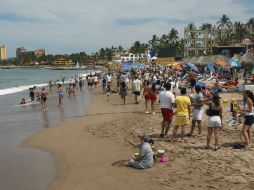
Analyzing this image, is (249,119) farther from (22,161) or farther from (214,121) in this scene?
(22,161)

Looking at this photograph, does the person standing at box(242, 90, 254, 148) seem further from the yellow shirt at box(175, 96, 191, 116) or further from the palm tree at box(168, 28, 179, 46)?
the palm tree at box(168, 28, 179, 46)

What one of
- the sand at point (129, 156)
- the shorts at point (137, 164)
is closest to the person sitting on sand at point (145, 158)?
the shorts at point (137, 164)

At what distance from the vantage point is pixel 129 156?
31.8 feet

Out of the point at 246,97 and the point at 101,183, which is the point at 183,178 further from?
the point at 246,97

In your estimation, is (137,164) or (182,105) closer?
(137,164)

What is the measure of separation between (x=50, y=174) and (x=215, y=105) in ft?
13.8

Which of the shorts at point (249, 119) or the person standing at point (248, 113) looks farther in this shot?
the shorts at point (249, 119)

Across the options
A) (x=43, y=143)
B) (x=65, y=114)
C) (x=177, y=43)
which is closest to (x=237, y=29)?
(x=177, y=43)

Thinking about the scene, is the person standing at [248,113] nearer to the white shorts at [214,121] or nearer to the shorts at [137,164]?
the white shorts at [214,121]

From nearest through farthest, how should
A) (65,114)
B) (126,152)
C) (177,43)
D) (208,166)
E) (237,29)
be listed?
(208,166) < (126,152) < (65,114) < (237,29) < (177,43)

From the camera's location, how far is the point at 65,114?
19922 mm

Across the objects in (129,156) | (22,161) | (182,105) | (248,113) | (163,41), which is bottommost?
(22,161)

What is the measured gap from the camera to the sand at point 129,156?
7617 millimetres

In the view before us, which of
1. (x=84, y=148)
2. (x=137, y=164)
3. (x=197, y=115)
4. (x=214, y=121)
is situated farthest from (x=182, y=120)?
(x=84, y=148)
